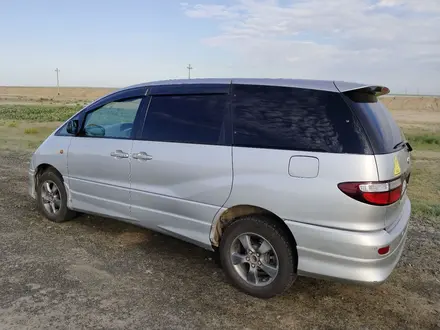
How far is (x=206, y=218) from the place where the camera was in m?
3.94

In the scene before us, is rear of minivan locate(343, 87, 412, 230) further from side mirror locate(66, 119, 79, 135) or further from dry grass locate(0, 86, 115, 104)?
dry grass locate(0, 86, 115, 104)

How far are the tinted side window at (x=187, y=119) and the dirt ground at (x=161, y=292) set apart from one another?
133 cm

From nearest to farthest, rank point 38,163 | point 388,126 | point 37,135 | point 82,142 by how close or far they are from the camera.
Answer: point 388,126 → point 82,142 → point 38,163 → point 37,135

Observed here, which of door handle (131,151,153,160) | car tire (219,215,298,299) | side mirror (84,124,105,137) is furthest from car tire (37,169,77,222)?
car tire (219,215,298,299)

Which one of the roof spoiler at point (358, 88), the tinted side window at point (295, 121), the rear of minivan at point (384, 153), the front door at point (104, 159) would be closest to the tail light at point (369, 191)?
the rear of minivan at point (384, 153)

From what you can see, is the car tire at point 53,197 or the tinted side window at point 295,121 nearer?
the tinted side window at point 295,121

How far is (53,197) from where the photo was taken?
5.64m

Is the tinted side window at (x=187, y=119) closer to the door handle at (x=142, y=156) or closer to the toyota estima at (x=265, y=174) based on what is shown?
the toyota estima at (x=265, y=174)

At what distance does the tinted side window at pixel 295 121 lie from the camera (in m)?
3.26

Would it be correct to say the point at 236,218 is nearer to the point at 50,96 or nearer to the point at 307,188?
the point at 307,188

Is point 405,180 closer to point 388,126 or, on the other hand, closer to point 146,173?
point 388,126

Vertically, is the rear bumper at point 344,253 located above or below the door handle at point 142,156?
below

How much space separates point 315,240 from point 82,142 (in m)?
3.07

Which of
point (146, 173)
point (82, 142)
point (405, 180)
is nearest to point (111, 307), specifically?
A: point (146, 173)
